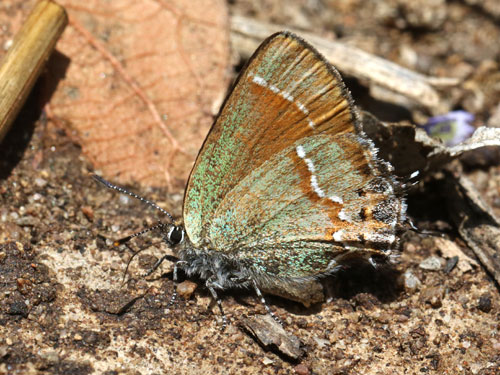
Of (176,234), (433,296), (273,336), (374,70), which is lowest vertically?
(273,336)

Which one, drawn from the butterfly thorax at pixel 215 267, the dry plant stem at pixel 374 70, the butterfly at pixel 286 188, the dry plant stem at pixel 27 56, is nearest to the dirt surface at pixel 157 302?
the butterfly thorax at pixel 215 267

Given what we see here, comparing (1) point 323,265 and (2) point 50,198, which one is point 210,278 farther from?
(2) point 50,198

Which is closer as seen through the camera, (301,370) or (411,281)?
(301,370)

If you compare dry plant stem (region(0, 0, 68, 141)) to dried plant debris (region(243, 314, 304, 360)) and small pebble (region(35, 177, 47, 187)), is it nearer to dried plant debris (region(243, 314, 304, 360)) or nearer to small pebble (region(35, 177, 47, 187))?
small pebble (region(35, 177, 47, 187))

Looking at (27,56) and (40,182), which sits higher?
(27,56)

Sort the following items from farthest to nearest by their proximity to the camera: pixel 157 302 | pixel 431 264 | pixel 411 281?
pixel 431 264, pixel 411 281, pixel 157 302

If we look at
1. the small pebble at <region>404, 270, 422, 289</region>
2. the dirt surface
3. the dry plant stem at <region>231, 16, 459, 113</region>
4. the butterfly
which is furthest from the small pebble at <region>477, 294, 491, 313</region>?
the dry plant stem at <region>231, 16, 459, 113</region>

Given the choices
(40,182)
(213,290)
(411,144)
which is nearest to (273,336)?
(213,290)

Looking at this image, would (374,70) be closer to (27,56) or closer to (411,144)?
(411,144)
